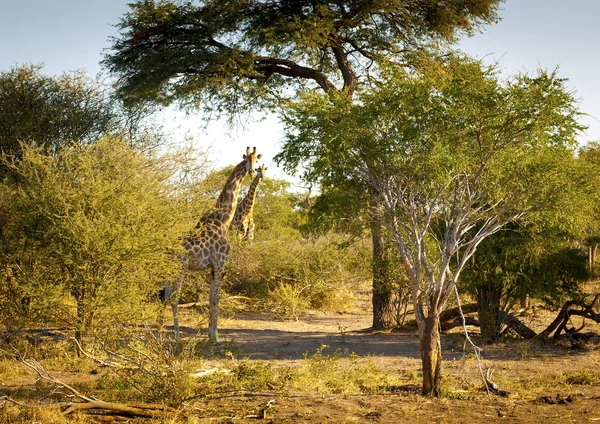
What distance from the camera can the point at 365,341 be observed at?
1414 cm

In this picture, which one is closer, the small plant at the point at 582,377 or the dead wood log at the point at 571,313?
the small plant at the point at 582,377

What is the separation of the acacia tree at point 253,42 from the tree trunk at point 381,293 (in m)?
0.04

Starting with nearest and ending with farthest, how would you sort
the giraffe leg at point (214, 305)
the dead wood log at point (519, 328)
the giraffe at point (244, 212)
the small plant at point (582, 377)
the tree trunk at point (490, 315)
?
1. the small plant at point (582, 377)
2. the giraffe leg at point (214, 305)
3. the tree trunk at point (490, 315)
4. the dead wood log at point (519, 328)
5. the giraffe at point (244, 212)

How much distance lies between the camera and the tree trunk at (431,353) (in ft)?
27.9

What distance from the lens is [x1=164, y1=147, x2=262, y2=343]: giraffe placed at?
12.9m

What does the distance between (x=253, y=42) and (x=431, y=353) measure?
10.8m

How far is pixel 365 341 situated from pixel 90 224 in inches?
259

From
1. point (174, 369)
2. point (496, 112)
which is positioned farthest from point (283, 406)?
point (496, 112)

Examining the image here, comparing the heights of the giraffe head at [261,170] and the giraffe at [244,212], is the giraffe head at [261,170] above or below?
above

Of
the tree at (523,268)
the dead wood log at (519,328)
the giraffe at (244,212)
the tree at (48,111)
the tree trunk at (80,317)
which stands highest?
the tree at (48,111)

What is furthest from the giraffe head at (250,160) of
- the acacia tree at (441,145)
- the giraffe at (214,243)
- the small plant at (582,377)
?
the small plant at (582,377)

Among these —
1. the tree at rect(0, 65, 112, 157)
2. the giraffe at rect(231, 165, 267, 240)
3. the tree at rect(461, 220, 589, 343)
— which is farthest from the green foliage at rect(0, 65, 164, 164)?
the tree at rect(461, 220, 589, 343)

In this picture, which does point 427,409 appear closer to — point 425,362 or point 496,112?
point 425,362

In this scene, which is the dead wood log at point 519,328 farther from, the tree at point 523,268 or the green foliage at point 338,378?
the green foliage at point 338,378
